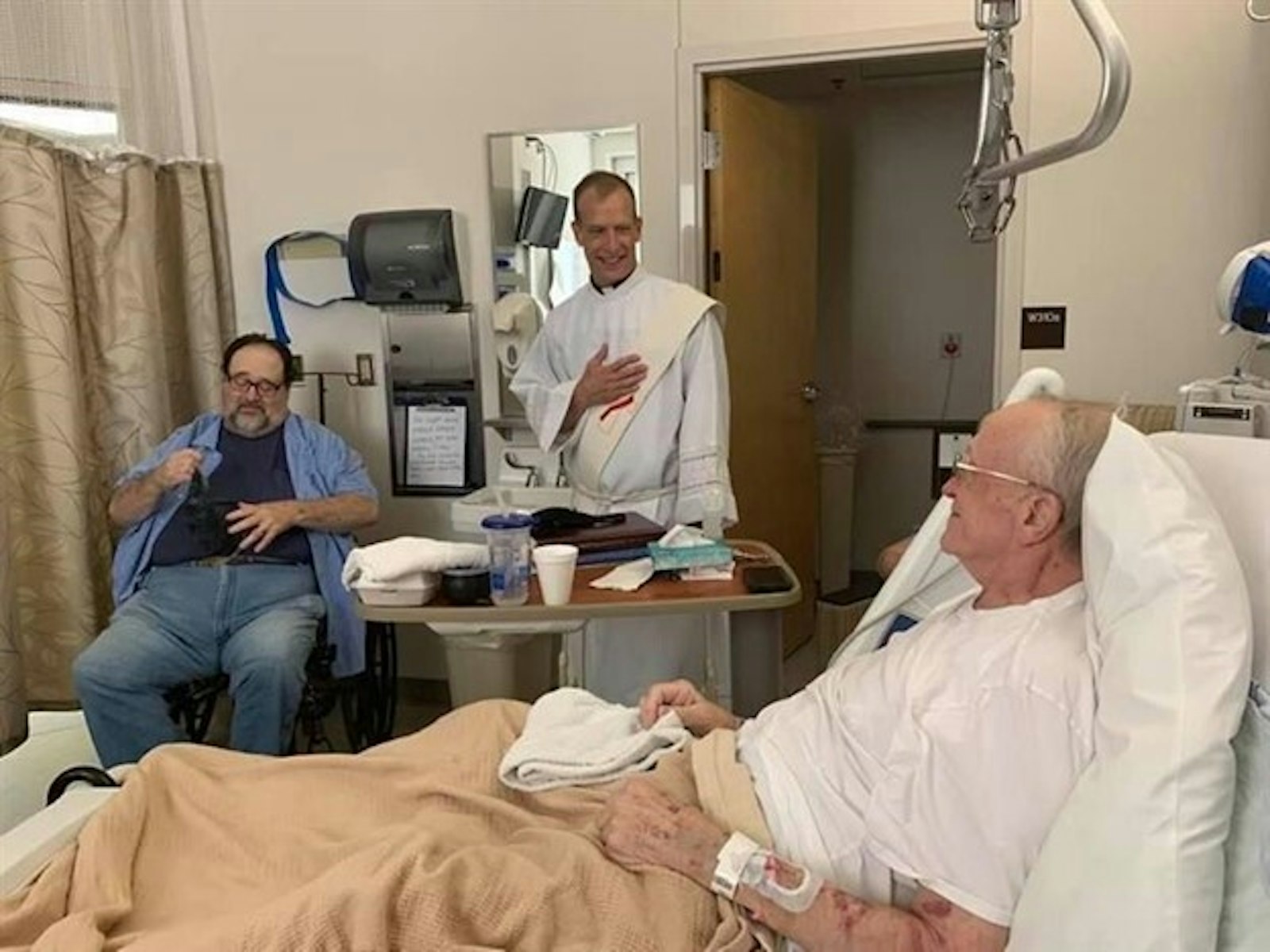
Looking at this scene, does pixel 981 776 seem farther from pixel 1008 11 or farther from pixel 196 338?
pixel 196 338

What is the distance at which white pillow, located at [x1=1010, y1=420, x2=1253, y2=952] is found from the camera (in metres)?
1.02

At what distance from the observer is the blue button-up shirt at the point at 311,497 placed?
2732 millimetres

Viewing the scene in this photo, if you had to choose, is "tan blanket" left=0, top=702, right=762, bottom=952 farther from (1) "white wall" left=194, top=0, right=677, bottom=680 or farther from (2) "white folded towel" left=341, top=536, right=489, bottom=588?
(1) "white wall" left=194, top=0, right=677, bottom=680

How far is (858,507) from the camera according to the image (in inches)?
191

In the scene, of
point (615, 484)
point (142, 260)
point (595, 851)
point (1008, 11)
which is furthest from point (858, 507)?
point (595, 851)

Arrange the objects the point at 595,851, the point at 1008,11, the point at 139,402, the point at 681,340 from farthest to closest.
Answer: the point at 139,402 → the point at 681,340 → the point at 1008,11 → the point at 595,851

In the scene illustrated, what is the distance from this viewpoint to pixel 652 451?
2.62 m

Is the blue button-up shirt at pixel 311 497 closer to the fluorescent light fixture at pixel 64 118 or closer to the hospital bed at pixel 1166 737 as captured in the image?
the fluorescent light fixture at pixel 64 118

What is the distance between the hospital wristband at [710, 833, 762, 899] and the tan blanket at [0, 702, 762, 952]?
0.02m

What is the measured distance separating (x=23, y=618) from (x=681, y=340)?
5.75 feet

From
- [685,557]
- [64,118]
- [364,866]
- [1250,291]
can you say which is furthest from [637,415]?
[64,118]

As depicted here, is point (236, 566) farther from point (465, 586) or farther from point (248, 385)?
point (465, 586)

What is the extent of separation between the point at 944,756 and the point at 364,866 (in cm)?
65

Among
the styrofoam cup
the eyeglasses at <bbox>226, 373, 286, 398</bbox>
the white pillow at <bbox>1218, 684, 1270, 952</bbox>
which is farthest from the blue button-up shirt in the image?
the white pillow at <bbox>1218, 684, 1270, 952</bbox>
